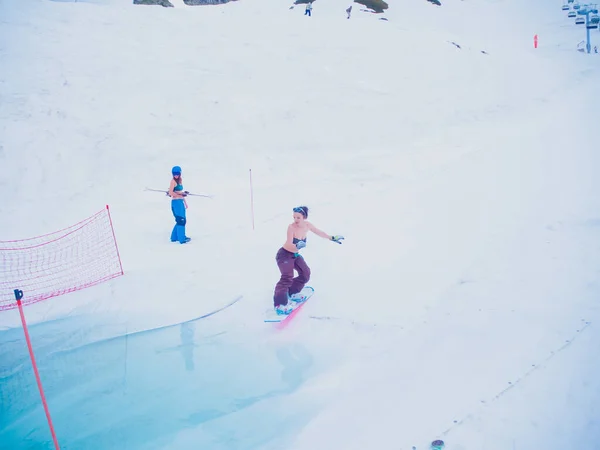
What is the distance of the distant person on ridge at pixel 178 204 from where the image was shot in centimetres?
923

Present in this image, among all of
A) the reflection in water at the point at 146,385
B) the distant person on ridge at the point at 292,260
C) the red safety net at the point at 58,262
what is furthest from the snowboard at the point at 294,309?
the red safety net at the point at 58,262

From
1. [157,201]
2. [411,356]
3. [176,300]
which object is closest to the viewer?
[411,356]

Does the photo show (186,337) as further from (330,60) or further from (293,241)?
(330,60)

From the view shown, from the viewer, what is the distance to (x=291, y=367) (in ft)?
18.2

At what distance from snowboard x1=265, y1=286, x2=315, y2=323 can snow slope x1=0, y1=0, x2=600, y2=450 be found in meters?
0.15

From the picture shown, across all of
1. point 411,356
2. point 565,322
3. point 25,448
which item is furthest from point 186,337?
point 565,322

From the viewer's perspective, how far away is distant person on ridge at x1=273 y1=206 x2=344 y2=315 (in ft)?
21.0

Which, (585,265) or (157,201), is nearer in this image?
(585,265)

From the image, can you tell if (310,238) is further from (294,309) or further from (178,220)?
(294,309)

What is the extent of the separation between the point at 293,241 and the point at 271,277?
1697mm

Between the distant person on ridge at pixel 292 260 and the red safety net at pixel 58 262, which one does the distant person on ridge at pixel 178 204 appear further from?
the distant person on ridge at pixel 292 260

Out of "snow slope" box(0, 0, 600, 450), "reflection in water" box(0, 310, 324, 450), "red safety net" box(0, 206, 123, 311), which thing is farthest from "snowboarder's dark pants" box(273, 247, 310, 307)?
"red safety net" box(0, 206, 123, 311)

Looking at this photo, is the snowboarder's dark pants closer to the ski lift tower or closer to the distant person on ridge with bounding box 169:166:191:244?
the distant person on ridge with bounding box 169:166:191:244

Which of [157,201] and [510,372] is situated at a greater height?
[157,201]
